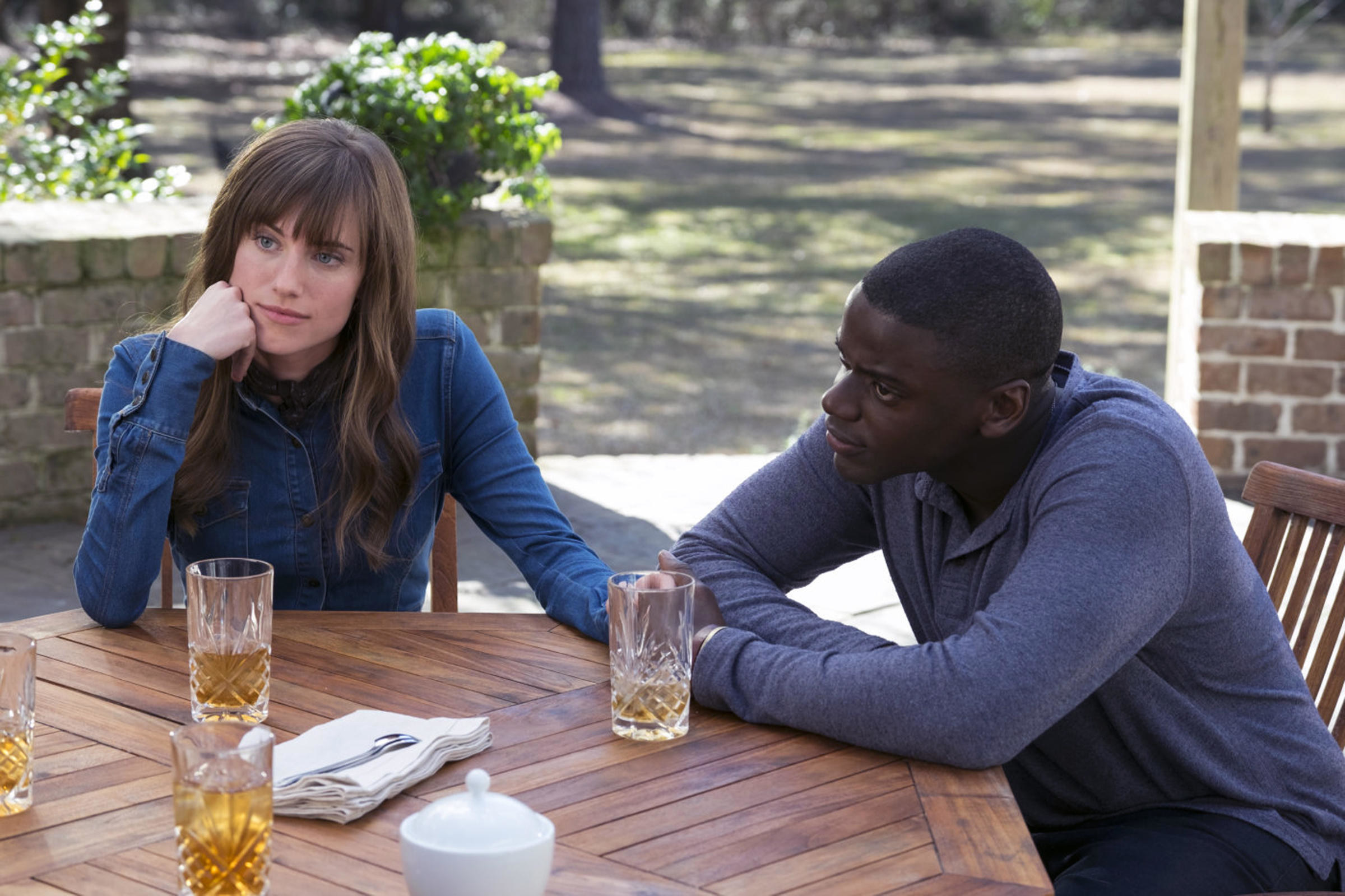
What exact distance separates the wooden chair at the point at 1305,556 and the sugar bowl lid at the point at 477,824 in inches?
52.2

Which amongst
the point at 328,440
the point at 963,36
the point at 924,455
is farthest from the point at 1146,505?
the point at 963,36

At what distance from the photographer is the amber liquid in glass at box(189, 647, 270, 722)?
171cm

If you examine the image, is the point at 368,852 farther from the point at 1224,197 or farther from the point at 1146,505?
the point at 1224,197

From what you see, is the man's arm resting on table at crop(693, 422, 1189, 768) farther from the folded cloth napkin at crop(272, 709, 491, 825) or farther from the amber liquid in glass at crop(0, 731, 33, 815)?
the amber liquid in glass at crop(0, 731, 33, 815)

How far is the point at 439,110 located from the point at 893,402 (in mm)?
3331

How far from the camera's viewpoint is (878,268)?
181 centimetres

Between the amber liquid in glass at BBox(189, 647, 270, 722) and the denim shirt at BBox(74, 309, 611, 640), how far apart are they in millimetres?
361

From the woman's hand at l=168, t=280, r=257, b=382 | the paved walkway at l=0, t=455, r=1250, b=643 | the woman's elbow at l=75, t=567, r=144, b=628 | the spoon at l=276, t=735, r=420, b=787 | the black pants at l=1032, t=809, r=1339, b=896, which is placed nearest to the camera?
the spoon at l=276, t=735, r=420, b=787

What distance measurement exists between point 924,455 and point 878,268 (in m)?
0.22

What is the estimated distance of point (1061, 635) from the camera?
5.32 feet

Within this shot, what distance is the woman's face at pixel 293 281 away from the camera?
7.07 feet

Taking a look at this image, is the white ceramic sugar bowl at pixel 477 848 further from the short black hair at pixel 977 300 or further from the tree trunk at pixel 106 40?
the tree trunk at pixel 106 40

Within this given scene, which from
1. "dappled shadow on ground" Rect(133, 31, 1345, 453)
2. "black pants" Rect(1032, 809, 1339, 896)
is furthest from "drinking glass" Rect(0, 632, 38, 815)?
"dappled shadow on ground" Rect(133, 31, 1345, 453)

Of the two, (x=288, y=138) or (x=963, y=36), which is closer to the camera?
(x=288, y=138)
